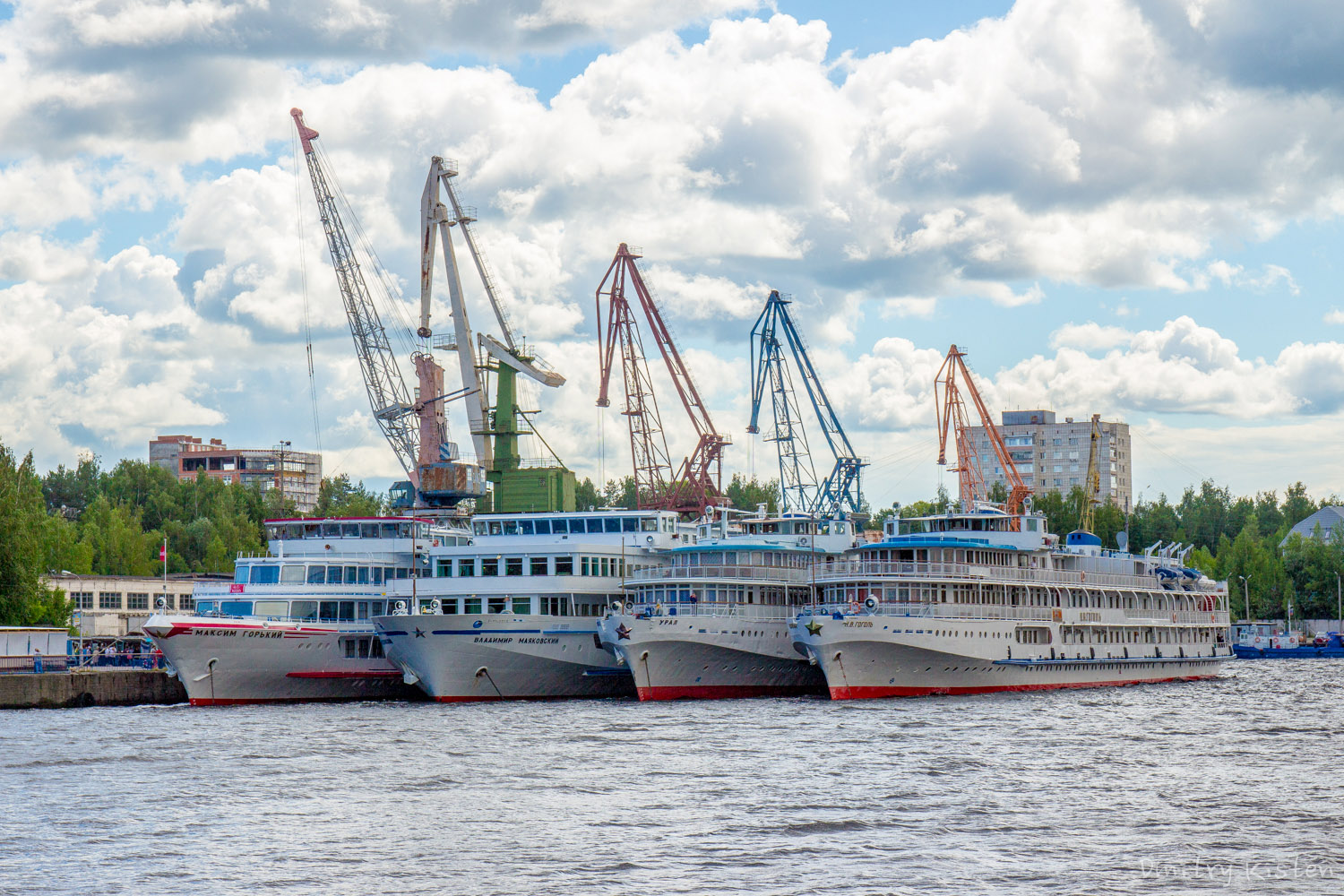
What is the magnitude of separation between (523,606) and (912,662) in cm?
2226

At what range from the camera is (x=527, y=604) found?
87438mm

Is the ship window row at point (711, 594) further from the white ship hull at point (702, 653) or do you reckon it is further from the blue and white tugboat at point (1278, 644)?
the blue and white tugboat at point (1278, 644)

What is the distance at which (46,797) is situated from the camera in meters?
46.4

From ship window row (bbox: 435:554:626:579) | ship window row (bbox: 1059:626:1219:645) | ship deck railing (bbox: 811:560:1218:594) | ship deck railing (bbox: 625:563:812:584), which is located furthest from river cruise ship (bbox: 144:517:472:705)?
ship window row (bbox: 1059:626:1219:645)

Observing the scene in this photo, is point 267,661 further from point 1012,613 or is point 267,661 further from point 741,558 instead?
point 1012,613

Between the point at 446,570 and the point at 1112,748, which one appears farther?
the point at 446,570

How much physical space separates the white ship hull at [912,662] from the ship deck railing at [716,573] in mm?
8864

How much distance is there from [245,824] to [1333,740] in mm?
42040

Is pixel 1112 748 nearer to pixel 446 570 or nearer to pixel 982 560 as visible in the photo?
pixel 982 560

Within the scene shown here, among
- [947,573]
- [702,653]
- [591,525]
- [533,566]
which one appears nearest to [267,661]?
[533,566]

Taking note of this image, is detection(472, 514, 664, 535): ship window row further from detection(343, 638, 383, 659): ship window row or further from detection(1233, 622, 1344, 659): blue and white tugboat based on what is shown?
detection(1233, 622, 1344, 659): blue and white tugboat

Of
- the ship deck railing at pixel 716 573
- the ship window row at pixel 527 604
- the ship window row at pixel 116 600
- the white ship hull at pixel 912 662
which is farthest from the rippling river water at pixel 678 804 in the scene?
the ship window row at pixel 116 600

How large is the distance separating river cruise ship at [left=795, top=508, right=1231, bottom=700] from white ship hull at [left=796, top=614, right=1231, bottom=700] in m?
0.06

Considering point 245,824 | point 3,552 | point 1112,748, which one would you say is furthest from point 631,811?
point 3,552
